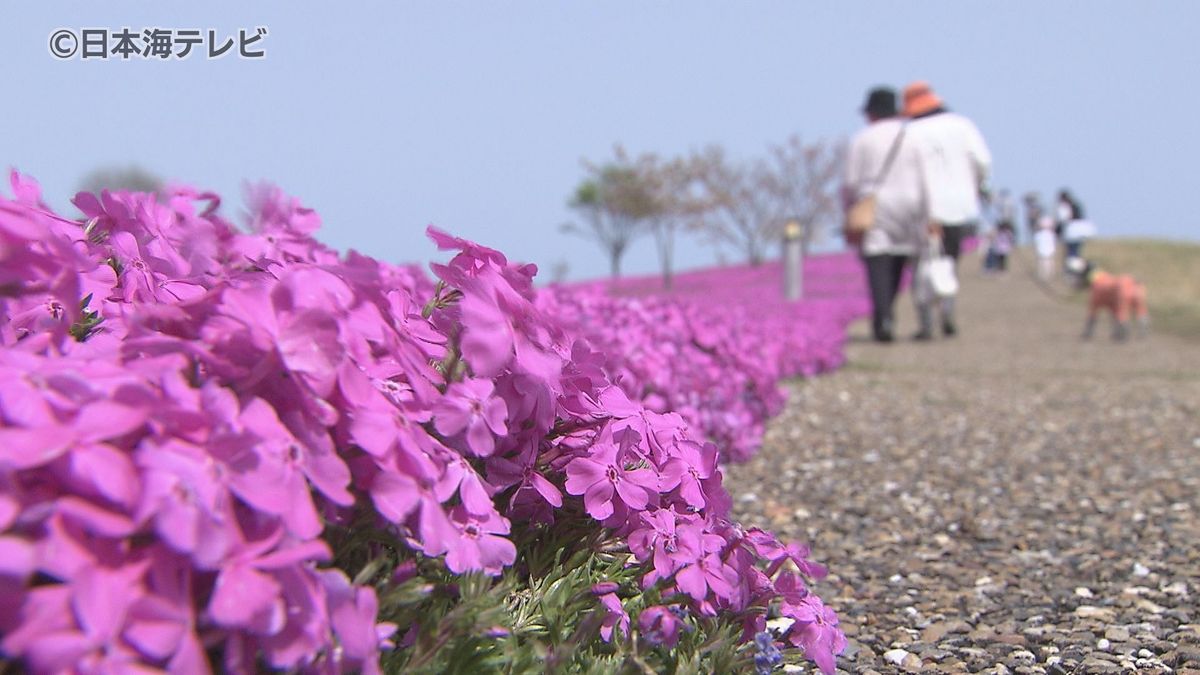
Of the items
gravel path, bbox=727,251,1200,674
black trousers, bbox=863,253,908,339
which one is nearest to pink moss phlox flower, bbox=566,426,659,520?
gravel path, bbox=727,251,1200,674

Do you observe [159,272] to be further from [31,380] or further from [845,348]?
[845,348]

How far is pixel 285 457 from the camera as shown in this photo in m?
1.12

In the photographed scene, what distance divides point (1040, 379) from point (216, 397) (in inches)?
372

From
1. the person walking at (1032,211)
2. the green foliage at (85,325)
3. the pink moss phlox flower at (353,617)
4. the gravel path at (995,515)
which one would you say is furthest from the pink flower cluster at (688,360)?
the person walking at (1032,211)

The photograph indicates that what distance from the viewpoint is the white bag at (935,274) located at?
12.8 meters

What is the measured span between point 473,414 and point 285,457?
306 mm

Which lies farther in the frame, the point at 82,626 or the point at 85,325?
the point at 85,325

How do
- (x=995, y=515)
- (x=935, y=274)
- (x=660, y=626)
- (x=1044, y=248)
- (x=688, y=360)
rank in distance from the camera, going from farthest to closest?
(x=1044, y=248)
(x=935, y=274)
(x=688, y=360)
(x=995, y=515)
(x=660, y=626)

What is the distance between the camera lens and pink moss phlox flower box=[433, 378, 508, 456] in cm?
136

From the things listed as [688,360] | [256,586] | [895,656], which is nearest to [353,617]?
[256,586]

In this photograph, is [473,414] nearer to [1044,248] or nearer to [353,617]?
[353,617]

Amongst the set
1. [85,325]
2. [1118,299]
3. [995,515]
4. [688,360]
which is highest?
[85,325]

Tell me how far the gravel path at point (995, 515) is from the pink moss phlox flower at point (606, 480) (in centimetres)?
106

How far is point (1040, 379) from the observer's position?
31.2 ft
